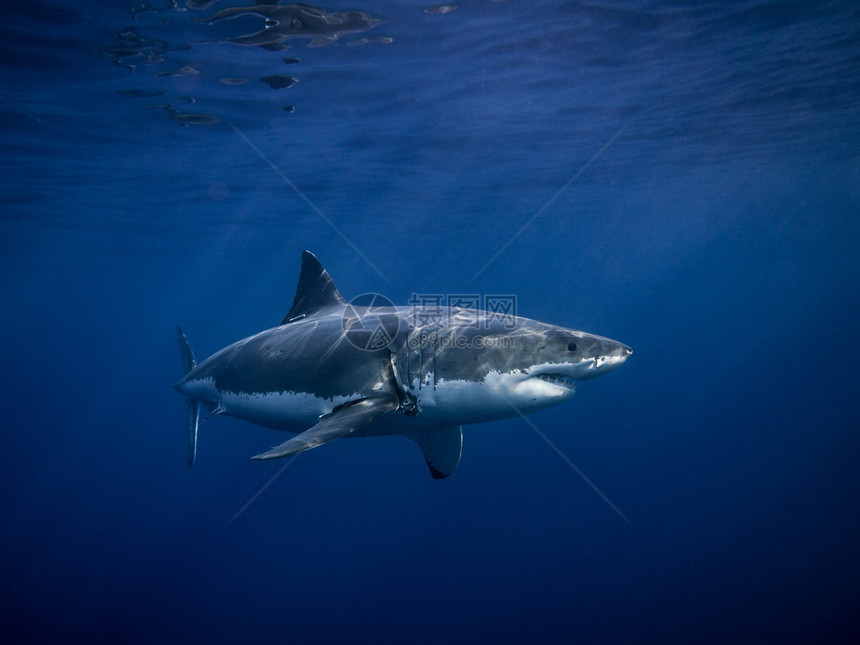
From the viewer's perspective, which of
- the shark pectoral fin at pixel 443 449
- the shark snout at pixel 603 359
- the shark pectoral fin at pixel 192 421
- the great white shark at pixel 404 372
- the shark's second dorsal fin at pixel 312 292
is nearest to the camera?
the shark snout at pixel 603 359

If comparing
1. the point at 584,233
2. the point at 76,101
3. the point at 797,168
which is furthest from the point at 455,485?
the point at 584,233

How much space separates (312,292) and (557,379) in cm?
458

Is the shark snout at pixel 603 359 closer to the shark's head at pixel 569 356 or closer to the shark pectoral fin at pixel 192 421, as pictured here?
the shark's head at pixel 569 356

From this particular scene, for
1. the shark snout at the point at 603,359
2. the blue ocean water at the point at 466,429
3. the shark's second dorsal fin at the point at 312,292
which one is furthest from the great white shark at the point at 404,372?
the blue ocean water at the point at 466,429

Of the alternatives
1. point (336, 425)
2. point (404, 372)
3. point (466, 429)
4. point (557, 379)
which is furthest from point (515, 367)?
point (466, 429)

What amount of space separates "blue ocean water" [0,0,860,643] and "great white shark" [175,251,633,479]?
25.7 feet

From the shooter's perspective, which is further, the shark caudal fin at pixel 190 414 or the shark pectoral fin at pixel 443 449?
the shark caudal fin at pixel 190 414

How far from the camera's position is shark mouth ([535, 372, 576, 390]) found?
159 inches

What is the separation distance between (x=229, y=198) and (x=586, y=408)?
2366 centimetres

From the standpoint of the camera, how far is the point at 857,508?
17.3 m

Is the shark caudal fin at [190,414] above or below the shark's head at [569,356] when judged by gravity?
below

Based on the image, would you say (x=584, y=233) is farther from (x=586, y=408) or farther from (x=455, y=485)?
(x=455, y=485)

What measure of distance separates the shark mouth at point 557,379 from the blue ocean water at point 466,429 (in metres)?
9.33

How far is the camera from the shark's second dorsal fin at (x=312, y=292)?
7281 mm
